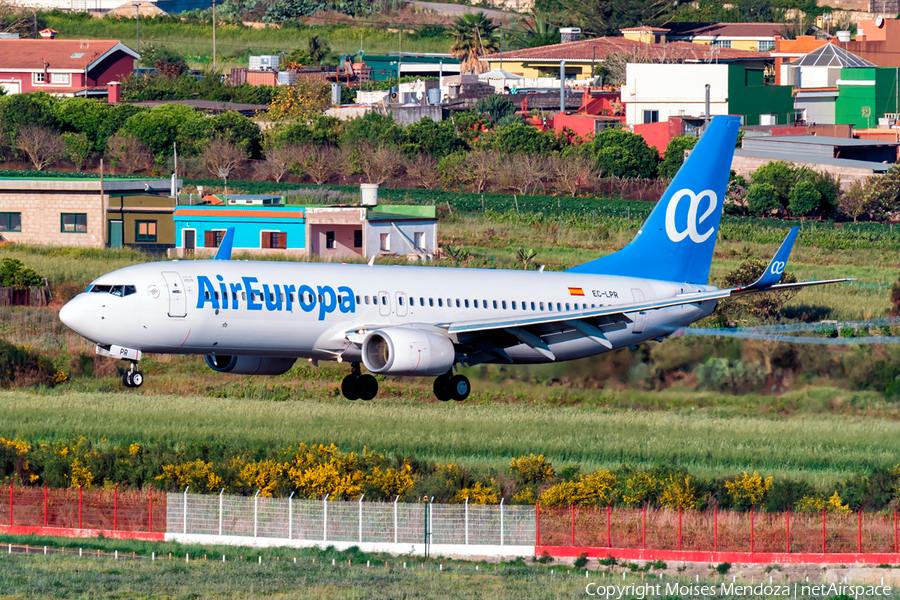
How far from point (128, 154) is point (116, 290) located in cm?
12899

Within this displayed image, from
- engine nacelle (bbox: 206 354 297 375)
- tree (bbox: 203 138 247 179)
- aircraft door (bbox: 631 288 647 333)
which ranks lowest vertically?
engine nacelle (bbox: 206 354 297 375)

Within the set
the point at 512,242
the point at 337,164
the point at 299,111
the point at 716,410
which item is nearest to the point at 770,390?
the point at 716,410

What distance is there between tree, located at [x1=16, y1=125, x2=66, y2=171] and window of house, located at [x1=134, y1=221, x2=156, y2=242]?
181ft

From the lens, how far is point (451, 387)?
5456cm

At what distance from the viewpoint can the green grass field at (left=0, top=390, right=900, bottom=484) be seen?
2621 inches

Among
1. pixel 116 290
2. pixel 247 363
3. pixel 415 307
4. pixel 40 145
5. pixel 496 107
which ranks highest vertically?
pixel 496 107

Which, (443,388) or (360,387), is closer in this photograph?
(360,387)

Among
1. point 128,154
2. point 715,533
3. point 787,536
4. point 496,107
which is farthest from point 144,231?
point 496,107

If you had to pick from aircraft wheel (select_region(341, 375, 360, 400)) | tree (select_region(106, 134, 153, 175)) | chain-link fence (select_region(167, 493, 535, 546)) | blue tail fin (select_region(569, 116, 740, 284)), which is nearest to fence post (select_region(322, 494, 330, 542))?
chain-link fence (select_region(167, 493, 535, 546))

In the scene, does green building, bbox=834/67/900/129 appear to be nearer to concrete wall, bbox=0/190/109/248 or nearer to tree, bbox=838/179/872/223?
tree, bbox=838/179/872/223

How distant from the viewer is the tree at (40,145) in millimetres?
173875

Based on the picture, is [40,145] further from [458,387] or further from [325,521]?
[458,387]

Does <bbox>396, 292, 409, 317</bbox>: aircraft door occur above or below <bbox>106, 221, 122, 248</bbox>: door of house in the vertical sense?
below

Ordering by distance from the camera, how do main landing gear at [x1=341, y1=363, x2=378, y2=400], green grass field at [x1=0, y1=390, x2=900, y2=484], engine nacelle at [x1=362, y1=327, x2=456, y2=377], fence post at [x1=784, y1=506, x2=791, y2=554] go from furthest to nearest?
green grass field at [x1=0, y1=390, x2=900, y2=484]
main landing gear at [x1=341, y1=363, x2=378, y2=400]
fence post at [x1=784, y1=506, x2=791, y2=554]
engine nacelle at [x1=362, y1=327, x2=456, y2=377]
